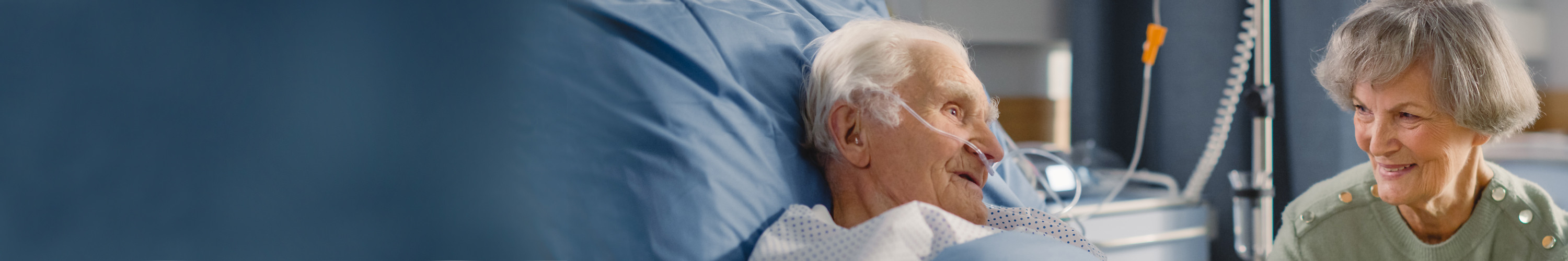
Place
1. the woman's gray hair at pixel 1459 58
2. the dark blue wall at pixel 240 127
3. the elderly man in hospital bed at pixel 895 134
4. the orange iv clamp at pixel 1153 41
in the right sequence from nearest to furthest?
the dark blue wall at pixel 240 127 < the woman's gray hair at pixel 1459 58 < the elderly man in hospital bed at pixel 895 134 < the orange iv clamp at pixel 1153 41

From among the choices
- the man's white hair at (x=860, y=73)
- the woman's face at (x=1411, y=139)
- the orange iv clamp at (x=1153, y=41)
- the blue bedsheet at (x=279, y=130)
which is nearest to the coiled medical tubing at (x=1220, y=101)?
the orange iv clamp at (x=1153, y=41)

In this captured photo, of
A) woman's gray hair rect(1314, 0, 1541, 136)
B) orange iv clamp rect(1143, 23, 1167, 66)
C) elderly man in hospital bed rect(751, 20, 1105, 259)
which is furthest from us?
orange iv clamp rect(1143, 23, 1167, 66)

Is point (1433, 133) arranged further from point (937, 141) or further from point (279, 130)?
point (279, 130)

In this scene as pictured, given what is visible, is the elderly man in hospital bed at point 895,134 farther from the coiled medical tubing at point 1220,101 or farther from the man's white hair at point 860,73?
the coiled medical tubing at point 1220,101

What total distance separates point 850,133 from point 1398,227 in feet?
1.84

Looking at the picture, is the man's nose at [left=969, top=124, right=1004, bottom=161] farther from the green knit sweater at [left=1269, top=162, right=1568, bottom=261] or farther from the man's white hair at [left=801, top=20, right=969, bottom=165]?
the green knit sweater at [left=1269, top=162, right=1568, bottom=261]

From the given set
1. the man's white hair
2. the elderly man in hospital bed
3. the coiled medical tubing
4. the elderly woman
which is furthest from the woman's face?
the coiled medical tubing

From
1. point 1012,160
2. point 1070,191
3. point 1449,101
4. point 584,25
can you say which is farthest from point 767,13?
point 1070,191

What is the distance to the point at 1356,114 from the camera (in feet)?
2.88

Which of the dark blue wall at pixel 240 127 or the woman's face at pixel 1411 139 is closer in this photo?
the dark blue wall at pixel 240 127

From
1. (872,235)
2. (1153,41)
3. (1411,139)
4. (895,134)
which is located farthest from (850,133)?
(1153,41)

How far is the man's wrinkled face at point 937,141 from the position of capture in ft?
3.21

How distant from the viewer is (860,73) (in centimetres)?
97

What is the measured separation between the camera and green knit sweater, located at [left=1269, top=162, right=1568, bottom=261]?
875 mm
